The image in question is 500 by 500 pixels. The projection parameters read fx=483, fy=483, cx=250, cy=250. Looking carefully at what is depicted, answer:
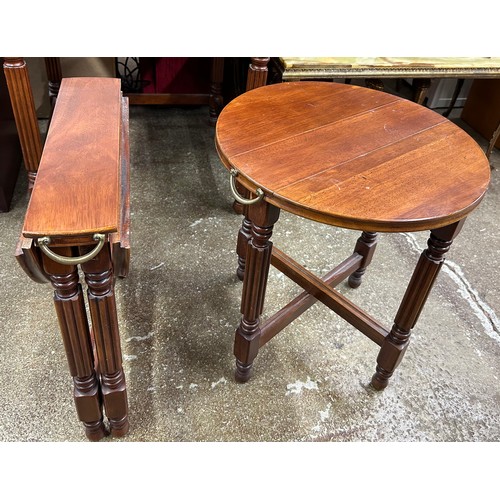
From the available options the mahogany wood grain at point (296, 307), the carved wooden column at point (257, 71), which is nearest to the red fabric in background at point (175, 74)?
the carved wooden column at point (257, 71)

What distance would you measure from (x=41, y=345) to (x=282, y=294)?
0.90 meters

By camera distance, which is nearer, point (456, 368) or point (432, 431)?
point (432, 431)

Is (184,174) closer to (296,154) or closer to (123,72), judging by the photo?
(123,72)

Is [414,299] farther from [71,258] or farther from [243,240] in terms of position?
[71,258]

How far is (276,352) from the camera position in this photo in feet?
5.59

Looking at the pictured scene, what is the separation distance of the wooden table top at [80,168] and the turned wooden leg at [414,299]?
80 cm

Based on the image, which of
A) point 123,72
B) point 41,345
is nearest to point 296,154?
point 41,345

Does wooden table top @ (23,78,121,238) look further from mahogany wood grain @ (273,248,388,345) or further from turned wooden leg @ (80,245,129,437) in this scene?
mahogany wood grain @ (273,248,388,345)

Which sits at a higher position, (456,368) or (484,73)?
(484,73)

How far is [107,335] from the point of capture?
3.84ft

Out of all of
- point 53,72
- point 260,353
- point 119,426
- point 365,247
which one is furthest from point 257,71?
point 119,426

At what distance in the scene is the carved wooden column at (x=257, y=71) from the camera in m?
1.90

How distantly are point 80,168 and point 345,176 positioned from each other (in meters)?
0.64

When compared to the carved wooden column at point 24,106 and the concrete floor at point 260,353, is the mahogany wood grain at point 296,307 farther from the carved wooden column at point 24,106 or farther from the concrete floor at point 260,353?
the carved wooden column at point 24,106
